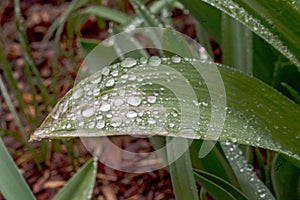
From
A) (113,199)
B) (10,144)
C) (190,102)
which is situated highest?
(190,102)

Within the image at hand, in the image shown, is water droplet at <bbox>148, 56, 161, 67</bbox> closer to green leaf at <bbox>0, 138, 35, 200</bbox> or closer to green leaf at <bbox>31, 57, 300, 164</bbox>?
green leaf at <bbox>31, 57, 300, 164</bbox>

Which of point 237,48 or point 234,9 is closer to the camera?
point 234,9

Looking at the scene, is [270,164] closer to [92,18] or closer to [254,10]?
[254,10]

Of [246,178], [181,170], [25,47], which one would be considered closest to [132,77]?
[181,170]

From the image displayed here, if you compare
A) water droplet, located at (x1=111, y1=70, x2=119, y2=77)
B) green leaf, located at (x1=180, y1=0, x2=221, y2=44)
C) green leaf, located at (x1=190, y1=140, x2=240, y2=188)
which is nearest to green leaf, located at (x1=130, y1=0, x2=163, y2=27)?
green leaf, located at (x1=180, y1=0, x2=221, y2=44)

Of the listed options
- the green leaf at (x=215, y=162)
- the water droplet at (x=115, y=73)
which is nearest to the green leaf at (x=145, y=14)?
the green leaf at (x=215, y=162)

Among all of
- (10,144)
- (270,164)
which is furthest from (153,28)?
(10,144)

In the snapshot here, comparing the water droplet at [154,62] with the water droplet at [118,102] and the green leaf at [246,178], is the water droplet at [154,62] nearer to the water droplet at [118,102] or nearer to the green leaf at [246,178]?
the water droplet at [118,102]

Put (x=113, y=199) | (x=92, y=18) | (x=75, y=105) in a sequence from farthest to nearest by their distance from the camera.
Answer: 1. (x=92, y=18)
2. (x=113, y=199)
3. (x=75, y=105)
